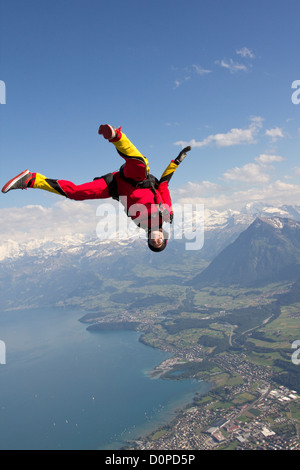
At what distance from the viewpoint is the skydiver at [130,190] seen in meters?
4.82

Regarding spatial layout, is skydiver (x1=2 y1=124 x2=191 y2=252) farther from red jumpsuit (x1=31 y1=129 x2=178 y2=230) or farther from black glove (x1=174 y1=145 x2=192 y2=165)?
black glove (x1=174 y1=145 x2=192 y2=165)

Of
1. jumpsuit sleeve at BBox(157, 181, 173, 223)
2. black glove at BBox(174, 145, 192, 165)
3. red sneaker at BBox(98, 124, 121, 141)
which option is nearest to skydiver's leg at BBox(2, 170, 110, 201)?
jumpsuit sleeve at BBox(157, 181, 173, 223)

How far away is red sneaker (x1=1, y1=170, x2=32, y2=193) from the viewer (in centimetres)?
463

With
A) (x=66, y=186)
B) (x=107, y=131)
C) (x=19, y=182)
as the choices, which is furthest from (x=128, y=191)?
(x=19, y=182)

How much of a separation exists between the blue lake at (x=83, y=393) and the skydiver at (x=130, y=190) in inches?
2304

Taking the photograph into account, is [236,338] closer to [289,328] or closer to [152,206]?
[289,328]

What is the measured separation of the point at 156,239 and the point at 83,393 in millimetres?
83635

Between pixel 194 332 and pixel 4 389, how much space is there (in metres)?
66.7

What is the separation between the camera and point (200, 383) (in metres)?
74.4

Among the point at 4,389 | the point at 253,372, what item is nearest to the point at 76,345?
the point at 4,389

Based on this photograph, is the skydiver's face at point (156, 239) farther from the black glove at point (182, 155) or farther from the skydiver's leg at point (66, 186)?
the black glove at point (182, 155)

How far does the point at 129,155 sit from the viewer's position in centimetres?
453

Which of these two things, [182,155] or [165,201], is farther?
[182,155]

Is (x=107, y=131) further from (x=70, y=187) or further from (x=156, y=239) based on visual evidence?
(x=156, y=239)
